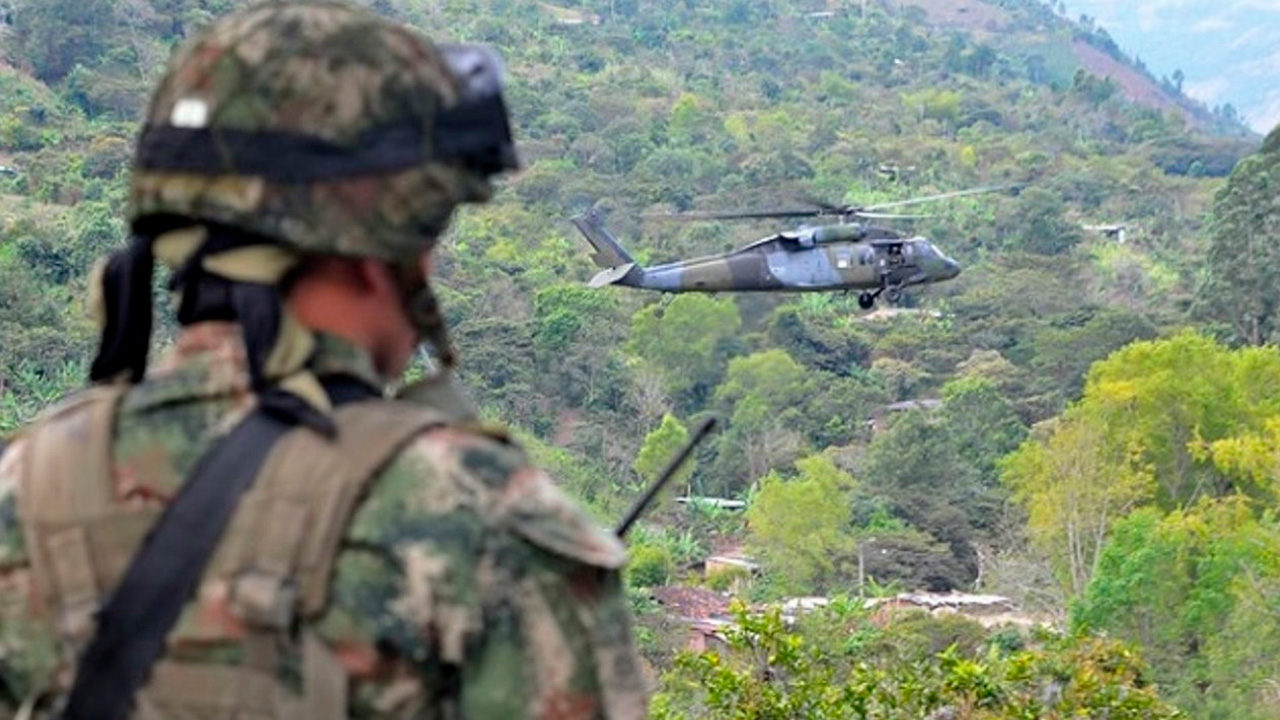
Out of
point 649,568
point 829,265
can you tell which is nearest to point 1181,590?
point 829,265

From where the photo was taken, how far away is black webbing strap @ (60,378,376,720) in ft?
5.01

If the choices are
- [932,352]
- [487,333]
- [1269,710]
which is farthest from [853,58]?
[1269,710]

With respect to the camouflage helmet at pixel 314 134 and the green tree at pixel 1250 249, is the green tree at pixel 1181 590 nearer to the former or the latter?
the green tree at pixel 1250 249

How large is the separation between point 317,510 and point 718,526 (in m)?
30.8

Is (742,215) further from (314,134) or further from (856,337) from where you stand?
(856,337)

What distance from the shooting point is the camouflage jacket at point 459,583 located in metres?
1.51

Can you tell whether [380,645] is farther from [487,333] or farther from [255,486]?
[487,333]

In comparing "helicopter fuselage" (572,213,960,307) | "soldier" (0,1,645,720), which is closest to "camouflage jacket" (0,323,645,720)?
"soldier" (0,1,645,720)

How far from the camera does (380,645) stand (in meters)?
1.52

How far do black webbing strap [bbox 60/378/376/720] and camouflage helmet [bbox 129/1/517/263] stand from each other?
0.15 m

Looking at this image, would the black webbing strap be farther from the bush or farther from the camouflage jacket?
the bush

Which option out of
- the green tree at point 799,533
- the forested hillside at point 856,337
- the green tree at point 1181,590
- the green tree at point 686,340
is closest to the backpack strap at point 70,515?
the forested hillside at point 856,337

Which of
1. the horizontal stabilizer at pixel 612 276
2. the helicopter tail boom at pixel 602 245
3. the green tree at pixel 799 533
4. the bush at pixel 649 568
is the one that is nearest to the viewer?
the horizontal stabilizer at pixel 612 276

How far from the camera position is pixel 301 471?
1.51 m
